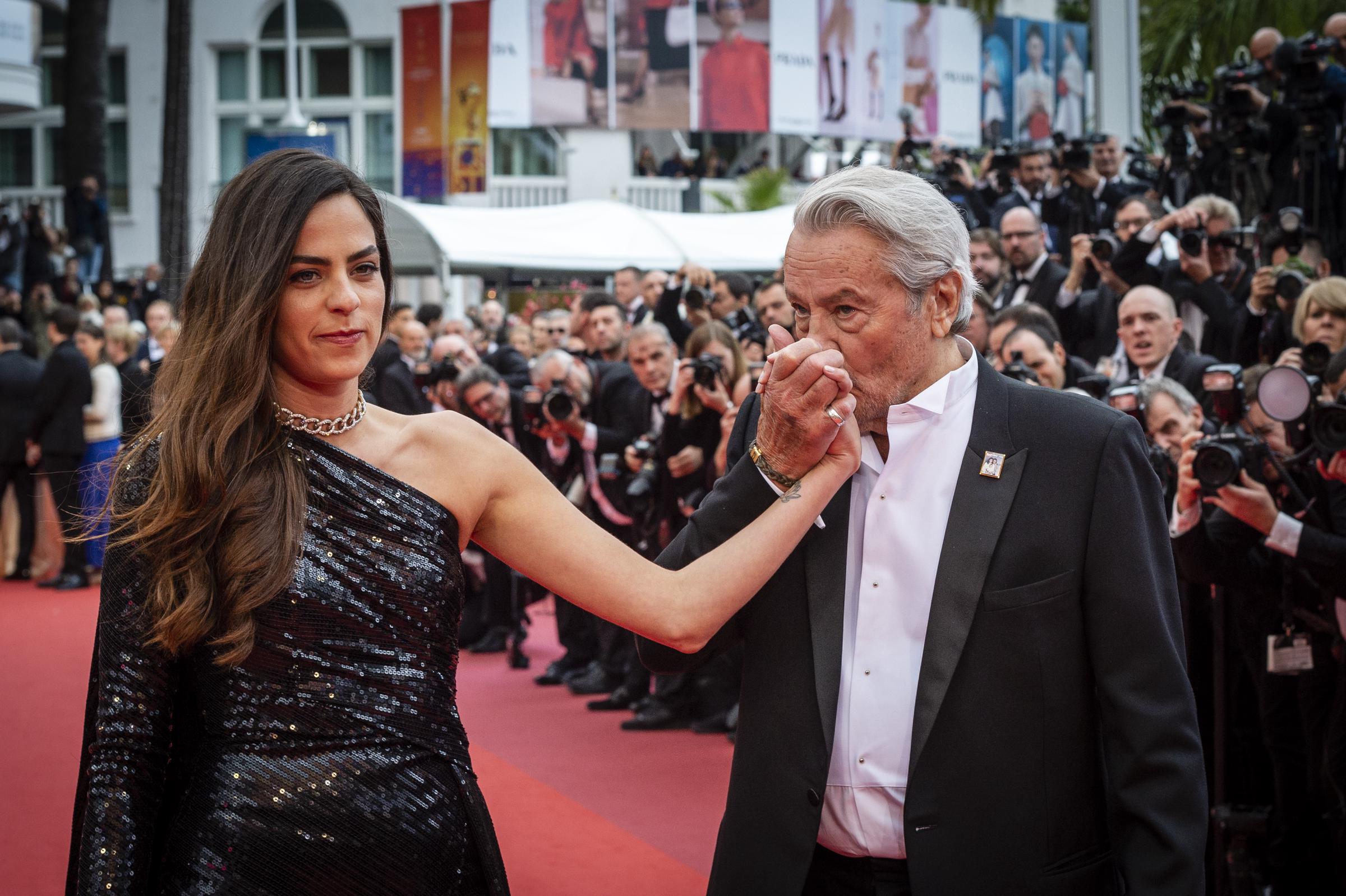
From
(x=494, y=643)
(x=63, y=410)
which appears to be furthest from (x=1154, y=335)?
(x=63, y=410)

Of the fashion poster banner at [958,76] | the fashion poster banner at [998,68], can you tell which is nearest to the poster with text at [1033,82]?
the fashion poster banner at [998,68]

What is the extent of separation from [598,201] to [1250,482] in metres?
15.3

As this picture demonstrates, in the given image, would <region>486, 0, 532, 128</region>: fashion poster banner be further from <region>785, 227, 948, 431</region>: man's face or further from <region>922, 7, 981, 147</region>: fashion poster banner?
<region>785, 227, 948, 431</region>: man's face

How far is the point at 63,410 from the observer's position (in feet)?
34.6

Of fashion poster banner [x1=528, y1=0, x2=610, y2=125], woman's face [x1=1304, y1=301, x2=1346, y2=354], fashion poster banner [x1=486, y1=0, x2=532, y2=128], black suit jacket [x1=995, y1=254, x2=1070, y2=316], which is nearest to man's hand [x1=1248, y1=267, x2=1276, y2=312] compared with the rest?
woman's face [x1=1304, y1=301, x2=1346, y2=354]

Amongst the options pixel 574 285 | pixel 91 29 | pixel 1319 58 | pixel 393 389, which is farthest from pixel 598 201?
pixel 1319 58

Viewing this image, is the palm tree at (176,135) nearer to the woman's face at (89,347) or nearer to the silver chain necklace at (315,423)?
the woman's face at (89,347)

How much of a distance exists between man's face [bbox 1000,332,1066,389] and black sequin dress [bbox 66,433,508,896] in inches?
133

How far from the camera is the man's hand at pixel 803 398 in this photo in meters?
1.96

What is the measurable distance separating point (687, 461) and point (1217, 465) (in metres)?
3.25

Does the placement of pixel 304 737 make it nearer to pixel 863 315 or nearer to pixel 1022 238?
pixel 863 315

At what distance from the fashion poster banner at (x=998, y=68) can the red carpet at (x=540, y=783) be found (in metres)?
19.8

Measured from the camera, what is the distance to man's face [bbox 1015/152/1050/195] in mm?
8562

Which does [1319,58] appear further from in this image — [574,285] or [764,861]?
[574,285]
